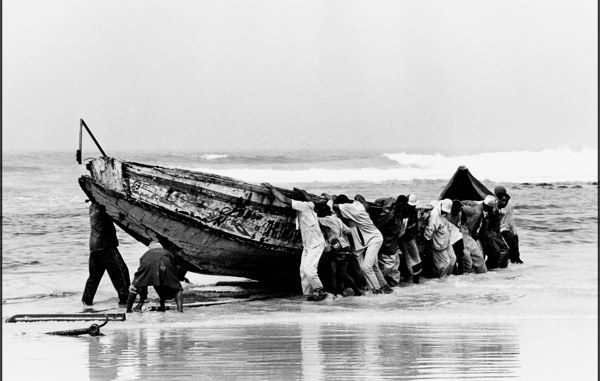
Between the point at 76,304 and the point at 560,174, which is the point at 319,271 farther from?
the point at 560,174

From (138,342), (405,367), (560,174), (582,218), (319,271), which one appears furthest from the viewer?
(560,174)

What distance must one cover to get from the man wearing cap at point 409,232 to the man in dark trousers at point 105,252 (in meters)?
4.18

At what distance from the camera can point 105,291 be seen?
15188mm

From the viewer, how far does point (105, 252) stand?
13172 mm

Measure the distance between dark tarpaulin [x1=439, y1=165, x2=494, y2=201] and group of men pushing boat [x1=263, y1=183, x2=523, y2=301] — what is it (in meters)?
1.78

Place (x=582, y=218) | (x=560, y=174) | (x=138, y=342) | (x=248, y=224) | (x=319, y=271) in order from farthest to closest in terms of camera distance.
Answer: (x=560, y=174) → (x=582, y=218) → (x=319, y=271) → (x=248, y=224) → (x=138, y=342)

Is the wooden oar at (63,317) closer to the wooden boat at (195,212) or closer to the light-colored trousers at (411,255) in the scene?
the wooden boat at (195,212)

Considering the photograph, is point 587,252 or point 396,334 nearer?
point 396,334

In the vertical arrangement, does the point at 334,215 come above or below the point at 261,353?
above

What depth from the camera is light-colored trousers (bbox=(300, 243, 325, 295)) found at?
13570 millimetres

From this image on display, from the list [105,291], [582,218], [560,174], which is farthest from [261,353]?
[560,174]

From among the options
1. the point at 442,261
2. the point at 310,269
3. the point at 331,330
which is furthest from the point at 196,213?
the point at 442,261

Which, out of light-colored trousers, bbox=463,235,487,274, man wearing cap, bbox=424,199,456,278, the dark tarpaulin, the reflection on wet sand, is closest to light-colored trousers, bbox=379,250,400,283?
man wearing cap, bbox=424,199,456,278

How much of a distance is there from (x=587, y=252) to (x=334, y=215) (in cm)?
1109
